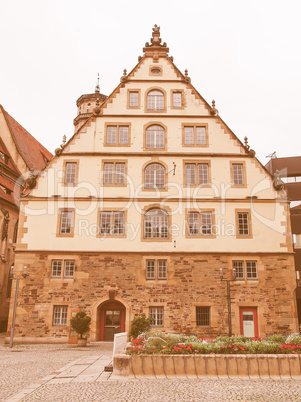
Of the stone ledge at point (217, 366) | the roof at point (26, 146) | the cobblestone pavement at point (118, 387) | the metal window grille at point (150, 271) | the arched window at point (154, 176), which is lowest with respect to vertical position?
the cobblestone pavement at point (118, 387)

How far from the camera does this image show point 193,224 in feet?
76.7

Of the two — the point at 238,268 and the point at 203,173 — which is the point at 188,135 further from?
A: the point at 238,268

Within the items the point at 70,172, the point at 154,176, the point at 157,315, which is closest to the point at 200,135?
the point at 154,176

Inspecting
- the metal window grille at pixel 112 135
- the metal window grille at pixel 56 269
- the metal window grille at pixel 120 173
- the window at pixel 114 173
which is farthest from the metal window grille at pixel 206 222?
the metal window grille at pixel 56 269

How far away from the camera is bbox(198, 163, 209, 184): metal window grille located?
2416 centimetres

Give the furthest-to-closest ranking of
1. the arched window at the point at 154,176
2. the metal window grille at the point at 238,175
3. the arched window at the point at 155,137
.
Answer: the arched window at the point at 155,137 → the metal window grille at the point at 238,175 → the arched window at the point at 154,176

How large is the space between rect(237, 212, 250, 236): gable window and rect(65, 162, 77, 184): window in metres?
10.1

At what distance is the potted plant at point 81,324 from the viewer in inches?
800

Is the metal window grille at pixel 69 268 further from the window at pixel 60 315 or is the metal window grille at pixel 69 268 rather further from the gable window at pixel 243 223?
the gable window at pixel 243 223

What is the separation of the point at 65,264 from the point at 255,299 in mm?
10772

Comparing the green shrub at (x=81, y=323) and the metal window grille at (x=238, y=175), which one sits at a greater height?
the metal window grille at (x=238, y=175)

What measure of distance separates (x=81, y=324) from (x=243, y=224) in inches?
418

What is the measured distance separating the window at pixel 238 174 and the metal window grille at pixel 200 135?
7.87ft

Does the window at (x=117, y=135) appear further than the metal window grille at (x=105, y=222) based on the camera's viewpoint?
Yes
